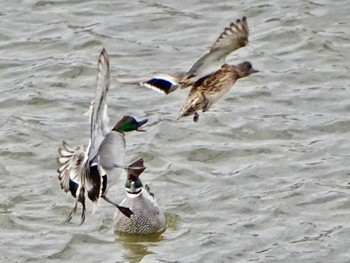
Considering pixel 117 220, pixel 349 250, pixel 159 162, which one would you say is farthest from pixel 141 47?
pixel 349 250

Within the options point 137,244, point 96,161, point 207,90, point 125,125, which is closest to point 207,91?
point 207,90

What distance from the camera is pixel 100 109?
9.79 metres

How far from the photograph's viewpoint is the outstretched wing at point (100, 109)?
375 inches

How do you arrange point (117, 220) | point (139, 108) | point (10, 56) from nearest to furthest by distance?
1. point (117, 220)
2. point (139, 108)
3. point (10, 56)

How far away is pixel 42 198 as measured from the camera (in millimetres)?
13008

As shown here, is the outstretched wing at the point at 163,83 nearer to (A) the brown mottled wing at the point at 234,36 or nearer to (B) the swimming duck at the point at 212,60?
(B) the swimming duck at the point at 212,60

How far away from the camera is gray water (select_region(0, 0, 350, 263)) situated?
39.8 ft

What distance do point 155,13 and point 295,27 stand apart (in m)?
1.63

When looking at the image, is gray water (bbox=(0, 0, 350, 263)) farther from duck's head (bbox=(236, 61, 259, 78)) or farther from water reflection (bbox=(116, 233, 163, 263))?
duck's head (bbox=(236, 61, 259, 78))

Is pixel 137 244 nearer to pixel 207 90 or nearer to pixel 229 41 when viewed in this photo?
pixel 207 90

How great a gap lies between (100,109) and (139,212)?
3.02 meters

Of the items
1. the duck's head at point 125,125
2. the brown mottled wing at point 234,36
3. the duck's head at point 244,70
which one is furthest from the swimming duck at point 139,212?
the brown mottled wing at point 234,36

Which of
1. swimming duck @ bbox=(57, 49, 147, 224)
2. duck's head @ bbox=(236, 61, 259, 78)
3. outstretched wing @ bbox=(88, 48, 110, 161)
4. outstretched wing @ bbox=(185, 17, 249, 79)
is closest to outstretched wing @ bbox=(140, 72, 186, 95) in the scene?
outstretched wing @ bbox=(185, 17, 249, 79)

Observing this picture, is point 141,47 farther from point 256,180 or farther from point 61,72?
point 256,180
